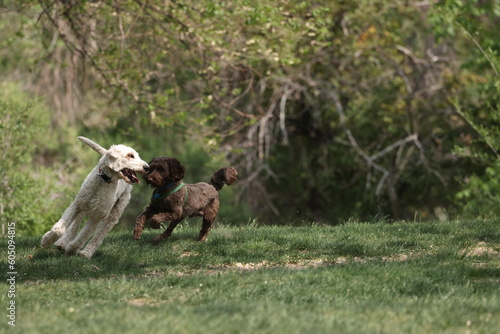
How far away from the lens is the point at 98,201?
29.0 ft

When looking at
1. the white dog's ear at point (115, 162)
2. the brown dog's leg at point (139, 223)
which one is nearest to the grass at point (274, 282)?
the brown dog's leg at point (139, 223)

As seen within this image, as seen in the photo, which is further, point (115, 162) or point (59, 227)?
point (59, 227)

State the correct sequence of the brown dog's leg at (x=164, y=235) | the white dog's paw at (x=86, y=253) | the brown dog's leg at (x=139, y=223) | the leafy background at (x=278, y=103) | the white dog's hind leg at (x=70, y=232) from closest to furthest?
the brown dog's leg at (x=139, y=223) → the white dog's paw at (x=86, y=253) → the white dog's hind leg at (x=70, y=232) → the brown dog's leg at (x=164, y=235) → the leafy background at (x=278, y=103)

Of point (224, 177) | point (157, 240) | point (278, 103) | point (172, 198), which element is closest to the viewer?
point (172, 198)

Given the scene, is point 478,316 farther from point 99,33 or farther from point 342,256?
point 99,33

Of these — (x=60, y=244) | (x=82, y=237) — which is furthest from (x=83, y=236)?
(x=60, y=244)

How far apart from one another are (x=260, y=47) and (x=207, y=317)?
31.2 feet

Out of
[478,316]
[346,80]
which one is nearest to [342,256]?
[478,316]

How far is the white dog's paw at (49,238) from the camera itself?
8.88 metres

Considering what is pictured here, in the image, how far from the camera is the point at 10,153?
15438 mm

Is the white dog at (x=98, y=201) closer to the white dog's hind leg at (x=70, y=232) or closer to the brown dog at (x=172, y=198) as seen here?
the white dog's hind leg at (x=70, y=232)

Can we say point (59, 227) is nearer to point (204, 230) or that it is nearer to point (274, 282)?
point (204, 230)

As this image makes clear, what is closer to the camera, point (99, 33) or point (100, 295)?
point (100, 295)

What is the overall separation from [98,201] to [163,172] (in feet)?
2.46
